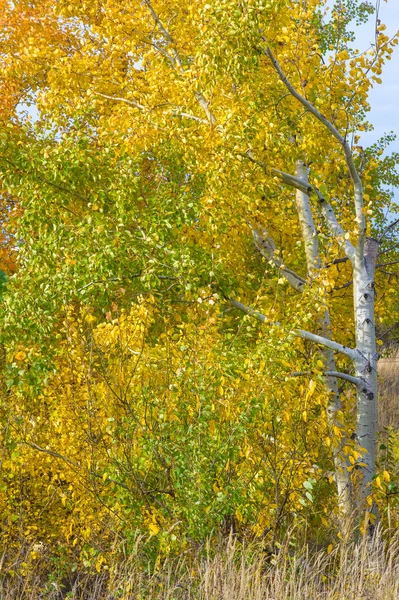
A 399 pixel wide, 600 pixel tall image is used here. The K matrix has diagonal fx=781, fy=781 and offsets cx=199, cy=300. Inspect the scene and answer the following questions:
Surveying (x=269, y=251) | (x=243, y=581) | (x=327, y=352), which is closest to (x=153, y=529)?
(x=243, y=581)

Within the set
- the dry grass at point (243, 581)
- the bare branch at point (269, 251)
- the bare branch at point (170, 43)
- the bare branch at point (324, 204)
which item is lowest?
the dry grass at point (243, 581)

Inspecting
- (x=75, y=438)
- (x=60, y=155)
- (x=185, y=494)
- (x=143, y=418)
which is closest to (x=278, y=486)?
(x=185, y=494)

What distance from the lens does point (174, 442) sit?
625 cm

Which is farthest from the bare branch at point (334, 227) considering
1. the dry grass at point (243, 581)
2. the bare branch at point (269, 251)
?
the dry grass at point (243, 581)

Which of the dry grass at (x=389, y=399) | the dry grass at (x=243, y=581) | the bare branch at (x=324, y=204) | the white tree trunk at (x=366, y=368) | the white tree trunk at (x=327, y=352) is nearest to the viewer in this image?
the dry grass at (x=243, y=581)

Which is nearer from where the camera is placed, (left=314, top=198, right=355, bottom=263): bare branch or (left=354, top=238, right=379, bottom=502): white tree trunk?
(left=354, top=238, right=379, bottom=502): white tree trunk

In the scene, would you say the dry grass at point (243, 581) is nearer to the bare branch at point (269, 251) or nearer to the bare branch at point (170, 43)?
the bare branch at point (269, 251)

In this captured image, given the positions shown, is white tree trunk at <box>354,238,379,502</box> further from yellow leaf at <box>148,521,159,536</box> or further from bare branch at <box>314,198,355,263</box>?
yellow leaf at <box>148,521,159,536</box>

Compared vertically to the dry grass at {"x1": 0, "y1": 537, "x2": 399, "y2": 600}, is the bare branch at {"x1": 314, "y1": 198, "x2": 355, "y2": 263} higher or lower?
higher

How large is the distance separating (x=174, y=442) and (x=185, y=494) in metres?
0.43

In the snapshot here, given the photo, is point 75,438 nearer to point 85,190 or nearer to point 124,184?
point 124,184

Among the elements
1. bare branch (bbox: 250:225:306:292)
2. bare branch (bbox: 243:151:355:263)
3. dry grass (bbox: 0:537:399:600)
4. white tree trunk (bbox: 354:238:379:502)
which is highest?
bare branch (bbox: 243:151:355:263)

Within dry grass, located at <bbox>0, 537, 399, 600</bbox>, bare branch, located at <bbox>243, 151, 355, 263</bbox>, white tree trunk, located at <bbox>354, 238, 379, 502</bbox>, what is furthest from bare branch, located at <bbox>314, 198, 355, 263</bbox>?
dry grass, located at <bbox>0, 537, 399, 600</bbox>

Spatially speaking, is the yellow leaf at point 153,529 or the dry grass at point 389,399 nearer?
the yellow leaf at point 153,529
